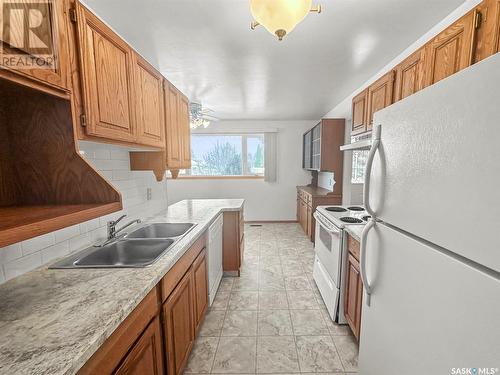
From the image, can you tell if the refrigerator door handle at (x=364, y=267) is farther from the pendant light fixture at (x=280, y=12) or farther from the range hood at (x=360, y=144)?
the pendant light fixture at (x=280, y=12)

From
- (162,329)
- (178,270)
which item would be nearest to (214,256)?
(178,270)

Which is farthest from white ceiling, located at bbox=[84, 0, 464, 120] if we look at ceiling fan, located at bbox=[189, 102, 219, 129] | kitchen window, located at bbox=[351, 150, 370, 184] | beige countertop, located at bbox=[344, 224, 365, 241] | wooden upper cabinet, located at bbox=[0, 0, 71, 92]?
beige countertop, located at bbox=[344, 224, 365, 241]

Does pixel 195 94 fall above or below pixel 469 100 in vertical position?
above

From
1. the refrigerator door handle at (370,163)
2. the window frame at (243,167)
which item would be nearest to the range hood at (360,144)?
the refrigerator door handle at (370,163)

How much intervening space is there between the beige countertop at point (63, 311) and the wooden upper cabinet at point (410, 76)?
192 cm

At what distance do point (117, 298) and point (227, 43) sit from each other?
2.03m

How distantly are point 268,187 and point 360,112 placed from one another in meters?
3.15

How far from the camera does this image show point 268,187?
5.24 m

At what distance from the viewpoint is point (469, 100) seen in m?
0.60

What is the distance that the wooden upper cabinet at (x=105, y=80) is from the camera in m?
0.99

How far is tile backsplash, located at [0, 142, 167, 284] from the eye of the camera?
0.98 meters

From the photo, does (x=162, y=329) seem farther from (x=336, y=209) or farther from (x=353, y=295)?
(x=336, y=209)

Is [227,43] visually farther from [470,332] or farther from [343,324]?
[343,324]

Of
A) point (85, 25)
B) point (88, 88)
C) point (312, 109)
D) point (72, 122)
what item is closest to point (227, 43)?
point (85, 25)
